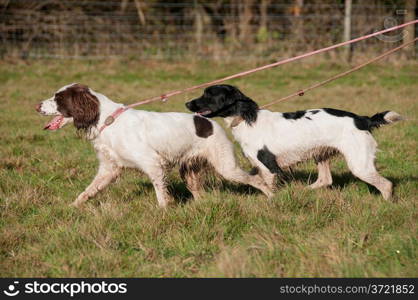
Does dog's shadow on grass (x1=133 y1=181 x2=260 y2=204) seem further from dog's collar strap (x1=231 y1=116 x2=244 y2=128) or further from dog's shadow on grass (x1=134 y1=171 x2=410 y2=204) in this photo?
dog's collar strap (x1=231 y1=116 x2=244 y2=128)

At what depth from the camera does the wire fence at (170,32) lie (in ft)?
54.4

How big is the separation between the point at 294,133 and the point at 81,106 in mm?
2054

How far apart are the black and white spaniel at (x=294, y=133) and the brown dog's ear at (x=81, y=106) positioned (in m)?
1.07

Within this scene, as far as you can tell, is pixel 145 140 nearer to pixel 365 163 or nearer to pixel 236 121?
pixel 236 121

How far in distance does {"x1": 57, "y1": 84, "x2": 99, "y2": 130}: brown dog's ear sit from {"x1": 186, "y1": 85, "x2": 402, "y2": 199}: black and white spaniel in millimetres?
1068

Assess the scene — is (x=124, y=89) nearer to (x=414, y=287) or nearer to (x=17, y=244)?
(x=17, y=244)

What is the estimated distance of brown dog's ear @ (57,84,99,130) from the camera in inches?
198

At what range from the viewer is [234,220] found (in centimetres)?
425

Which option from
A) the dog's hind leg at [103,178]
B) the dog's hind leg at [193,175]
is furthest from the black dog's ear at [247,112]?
the dog's hind leg at [103,178]

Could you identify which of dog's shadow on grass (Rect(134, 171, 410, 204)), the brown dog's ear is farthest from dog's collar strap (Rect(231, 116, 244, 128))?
the brown dog's ear

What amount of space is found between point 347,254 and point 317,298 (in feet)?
1.81

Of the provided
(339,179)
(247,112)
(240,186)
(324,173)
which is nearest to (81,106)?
(247,112)

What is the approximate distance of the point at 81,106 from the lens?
16.5ft

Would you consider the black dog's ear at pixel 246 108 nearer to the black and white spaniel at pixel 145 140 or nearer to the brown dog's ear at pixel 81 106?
the black and white spaniel at pixel 145 140
